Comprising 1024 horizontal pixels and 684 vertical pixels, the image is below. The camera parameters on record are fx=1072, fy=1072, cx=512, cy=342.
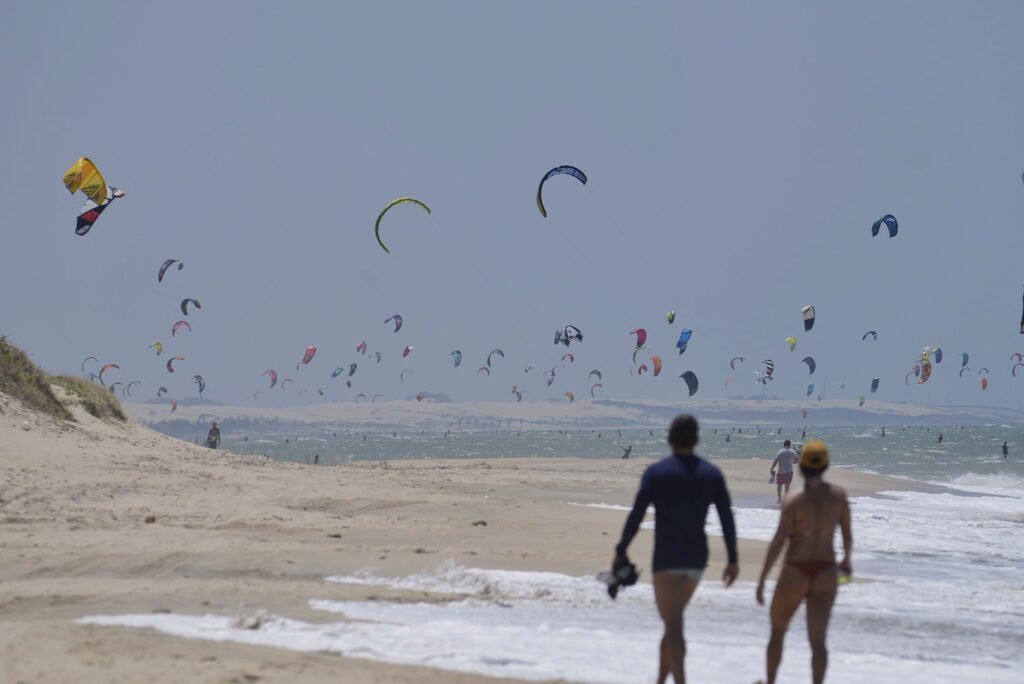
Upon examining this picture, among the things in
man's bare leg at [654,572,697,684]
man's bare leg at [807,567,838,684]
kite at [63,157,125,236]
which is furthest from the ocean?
kite at [63,157,125,236]

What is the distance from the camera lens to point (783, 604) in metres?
5.21

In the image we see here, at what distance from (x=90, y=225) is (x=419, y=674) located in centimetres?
1413

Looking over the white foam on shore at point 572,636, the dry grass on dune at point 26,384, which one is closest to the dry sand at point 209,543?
the white foam on shore at point 572,636

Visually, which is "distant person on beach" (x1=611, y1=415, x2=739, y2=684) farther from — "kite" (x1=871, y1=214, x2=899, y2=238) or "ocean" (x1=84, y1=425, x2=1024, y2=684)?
"kite" (x1=871, y1=214, x2=899, y2=238)

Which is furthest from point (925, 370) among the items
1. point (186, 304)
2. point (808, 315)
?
point (186, 304)

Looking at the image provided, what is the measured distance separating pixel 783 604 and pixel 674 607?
23.7 inches

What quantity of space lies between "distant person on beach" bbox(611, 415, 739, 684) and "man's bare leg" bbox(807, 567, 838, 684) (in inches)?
17.1

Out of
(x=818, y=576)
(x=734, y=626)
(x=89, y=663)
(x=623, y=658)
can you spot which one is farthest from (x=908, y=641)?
(x=89, y=663)

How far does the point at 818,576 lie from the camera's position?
5.14 m

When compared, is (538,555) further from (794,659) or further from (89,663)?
(89,663)

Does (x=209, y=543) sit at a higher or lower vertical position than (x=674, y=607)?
lower

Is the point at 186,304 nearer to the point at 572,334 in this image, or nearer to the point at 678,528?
the point at 572,334

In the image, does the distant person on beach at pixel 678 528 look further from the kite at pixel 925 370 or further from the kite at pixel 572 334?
the kite at pixel 925 370

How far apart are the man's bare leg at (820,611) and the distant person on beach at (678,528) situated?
17.1 inches
